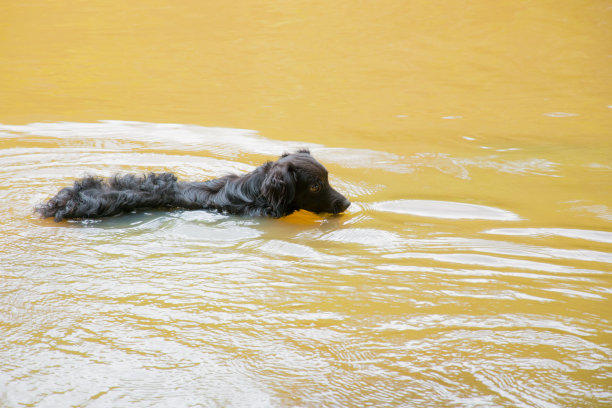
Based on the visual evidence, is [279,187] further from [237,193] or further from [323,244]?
[323,244]

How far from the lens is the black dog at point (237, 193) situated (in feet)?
22.7

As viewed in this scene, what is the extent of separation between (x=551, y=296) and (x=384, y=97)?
791cm

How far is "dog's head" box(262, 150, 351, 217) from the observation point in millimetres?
6965

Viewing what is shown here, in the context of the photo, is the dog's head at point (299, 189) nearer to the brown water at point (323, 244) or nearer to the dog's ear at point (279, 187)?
the dog's ear at point (279, 187)

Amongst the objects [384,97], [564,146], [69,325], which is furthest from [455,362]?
[384,97]

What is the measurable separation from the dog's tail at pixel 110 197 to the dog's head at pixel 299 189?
44.7 inches

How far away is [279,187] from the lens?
6938 mm

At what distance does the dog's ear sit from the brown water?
0.62 feet

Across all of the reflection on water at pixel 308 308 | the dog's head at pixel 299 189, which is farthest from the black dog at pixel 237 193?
the reflection on water at pixel 308 308

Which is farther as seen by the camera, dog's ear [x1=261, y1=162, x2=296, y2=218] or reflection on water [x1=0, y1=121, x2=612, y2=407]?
dog's ear [x1=261, y1=162, x2=296, y2=218]

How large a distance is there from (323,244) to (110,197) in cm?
234

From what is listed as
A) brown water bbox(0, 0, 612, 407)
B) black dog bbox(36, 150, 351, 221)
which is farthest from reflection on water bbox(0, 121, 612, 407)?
black dog bbox(36, 150, 351, 221)

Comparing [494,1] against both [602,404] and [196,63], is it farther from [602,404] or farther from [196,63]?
[602,404]

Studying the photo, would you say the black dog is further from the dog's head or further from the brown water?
the brown water
